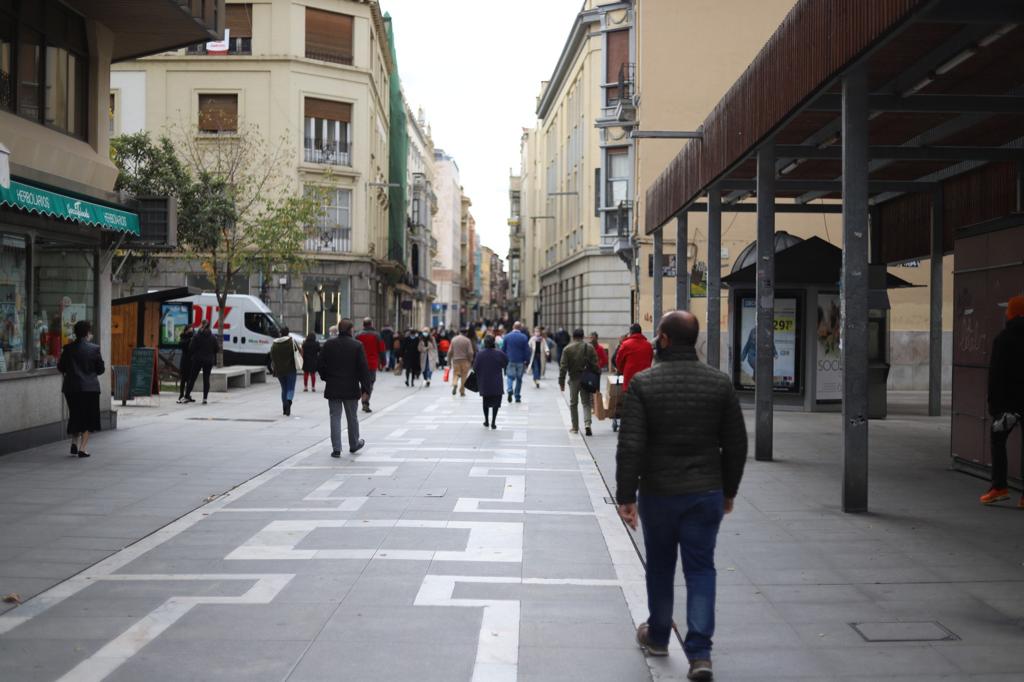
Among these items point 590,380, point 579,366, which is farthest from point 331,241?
point 590,380

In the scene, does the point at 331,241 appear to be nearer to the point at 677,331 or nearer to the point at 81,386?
the point at 81,386

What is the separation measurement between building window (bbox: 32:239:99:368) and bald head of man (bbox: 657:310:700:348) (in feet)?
39.2

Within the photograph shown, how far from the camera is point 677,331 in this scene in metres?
5.38

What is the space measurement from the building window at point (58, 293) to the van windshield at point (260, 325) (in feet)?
69.3

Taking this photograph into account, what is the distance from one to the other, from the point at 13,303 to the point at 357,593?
31.8 feet

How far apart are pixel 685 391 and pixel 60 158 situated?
12.5 m

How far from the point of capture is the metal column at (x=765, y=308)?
13.8 metres

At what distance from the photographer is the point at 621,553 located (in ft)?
27.0

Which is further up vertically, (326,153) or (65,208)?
(326,153)

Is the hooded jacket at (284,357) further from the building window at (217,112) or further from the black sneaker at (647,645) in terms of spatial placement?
the building window at (217,112)

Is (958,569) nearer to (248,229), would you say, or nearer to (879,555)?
(879,555)

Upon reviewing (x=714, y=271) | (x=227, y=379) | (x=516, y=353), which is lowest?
(x=227, y=379)

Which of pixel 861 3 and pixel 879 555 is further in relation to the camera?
pixel 861 3

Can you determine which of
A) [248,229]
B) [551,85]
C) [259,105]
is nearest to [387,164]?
[551,85]
